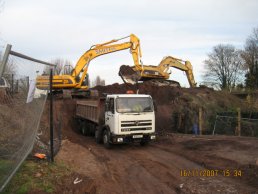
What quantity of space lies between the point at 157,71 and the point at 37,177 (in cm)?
2282

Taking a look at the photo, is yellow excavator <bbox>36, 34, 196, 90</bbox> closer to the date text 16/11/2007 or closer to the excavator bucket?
the excavator bucket

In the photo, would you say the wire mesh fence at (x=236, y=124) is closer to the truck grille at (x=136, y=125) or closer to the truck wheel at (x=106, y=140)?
the truck grille at (x=136, y=125)

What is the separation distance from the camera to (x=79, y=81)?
89.1ft

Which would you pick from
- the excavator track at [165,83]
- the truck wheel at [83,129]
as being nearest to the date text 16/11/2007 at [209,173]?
the truck wheel at [83,129]

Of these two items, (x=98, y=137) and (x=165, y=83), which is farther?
(x=165, y=83)

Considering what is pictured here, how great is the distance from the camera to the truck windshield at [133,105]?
47.2ft

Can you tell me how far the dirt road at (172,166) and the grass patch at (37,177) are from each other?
2.90 feet

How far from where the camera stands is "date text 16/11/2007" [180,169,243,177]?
9.66 metres

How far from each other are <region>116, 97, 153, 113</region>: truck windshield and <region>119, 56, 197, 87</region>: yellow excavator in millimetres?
13617

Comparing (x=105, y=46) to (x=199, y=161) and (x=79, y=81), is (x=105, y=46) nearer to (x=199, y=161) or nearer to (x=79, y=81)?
(x=79, y=81)

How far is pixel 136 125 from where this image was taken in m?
14.4

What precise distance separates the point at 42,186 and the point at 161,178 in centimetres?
337

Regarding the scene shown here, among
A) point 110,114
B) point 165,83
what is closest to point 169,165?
point 110,114

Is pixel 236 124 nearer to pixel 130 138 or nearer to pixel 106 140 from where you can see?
pixel 130 138
